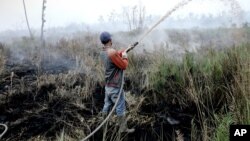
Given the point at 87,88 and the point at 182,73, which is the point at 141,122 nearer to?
the point at 182,73

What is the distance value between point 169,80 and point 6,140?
256 centimetres

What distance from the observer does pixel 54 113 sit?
5.18 meters

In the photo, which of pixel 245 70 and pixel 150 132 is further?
pixel 150 132

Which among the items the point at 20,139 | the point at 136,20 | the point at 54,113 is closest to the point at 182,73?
the point at 54,113

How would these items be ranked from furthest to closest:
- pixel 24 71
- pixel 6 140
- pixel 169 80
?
pixel 24 71 → pixel 169 80 → pixel 6 140

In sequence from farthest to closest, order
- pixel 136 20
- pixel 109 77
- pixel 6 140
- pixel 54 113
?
pixel 136 20, pixel 54 113, pixel 109 77, pixel 6 140

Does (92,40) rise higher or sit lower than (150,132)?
higher

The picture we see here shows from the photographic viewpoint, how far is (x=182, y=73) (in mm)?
5285

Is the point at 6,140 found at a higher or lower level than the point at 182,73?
lower

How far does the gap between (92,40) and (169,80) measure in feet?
18.8

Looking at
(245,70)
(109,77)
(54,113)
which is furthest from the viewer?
(54,113)

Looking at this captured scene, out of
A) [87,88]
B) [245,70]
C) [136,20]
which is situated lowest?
[87,88]

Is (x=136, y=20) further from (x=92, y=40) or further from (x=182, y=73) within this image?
(x=182, y=73)

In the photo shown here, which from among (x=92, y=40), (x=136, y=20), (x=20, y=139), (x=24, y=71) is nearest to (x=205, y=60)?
(x=20, y=139)
